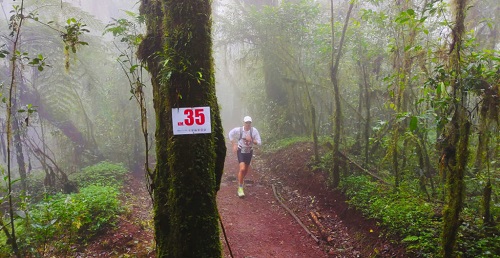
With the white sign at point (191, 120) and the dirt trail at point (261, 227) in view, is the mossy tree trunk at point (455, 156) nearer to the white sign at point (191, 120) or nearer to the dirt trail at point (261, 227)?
the dirt trail at point (261, 227)

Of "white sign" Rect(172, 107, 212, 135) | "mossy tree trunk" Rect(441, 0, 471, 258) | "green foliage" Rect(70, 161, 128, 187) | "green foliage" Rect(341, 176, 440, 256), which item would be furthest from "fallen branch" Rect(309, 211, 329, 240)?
"green foliage" Rect(70, 161, 128, 187)

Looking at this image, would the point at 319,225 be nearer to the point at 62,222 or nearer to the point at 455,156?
the point at 455,156

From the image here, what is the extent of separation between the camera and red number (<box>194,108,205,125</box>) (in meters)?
2.76

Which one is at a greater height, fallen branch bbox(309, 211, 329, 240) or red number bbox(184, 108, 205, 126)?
red number bbox(184, 108, 205, 126)

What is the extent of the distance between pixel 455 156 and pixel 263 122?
12.5 meters

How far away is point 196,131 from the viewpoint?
275cm

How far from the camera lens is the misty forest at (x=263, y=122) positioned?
112 inches

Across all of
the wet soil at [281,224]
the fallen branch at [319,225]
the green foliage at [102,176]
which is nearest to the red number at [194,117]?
the wet soil at [281,224]

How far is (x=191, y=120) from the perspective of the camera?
2764mm

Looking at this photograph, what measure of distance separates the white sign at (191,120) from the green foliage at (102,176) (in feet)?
26.8

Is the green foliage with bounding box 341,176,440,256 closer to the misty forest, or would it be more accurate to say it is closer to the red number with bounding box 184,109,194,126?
the misty forest

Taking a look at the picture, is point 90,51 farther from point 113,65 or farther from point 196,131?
point 196,131

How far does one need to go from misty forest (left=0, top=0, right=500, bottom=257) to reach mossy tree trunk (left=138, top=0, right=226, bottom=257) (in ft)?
0.04

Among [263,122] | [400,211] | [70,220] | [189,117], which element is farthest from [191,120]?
[263,122]
